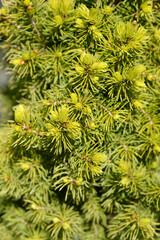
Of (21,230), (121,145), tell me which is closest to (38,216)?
(21,230)

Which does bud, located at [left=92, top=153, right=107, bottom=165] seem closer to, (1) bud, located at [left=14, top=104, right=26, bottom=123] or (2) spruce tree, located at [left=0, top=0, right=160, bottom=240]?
(2) spruce tree, located at [left=0, top=0, right=160, bottom=240]

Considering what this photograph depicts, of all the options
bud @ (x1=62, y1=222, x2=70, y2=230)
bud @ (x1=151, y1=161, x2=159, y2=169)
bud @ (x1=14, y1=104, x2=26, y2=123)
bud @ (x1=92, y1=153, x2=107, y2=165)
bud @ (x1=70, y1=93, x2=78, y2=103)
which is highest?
bud @ (x1=70, y1=93, x2=78, y2=103)

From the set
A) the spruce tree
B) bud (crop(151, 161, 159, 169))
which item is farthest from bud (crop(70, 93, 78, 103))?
bud (crop(151, 161, 159, 169))

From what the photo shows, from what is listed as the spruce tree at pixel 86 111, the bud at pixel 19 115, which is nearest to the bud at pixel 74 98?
the spruce tree at pixel 86 111

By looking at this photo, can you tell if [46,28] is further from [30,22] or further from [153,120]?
[153,120]

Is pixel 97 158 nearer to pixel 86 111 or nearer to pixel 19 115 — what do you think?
pixel 86 111

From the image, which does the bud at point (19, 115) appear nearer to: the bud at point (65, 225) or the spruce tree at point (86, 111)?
the spruce tree at point (86, 111)

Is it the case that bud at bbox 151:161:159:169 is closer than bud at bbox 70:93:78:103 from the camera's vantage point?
No

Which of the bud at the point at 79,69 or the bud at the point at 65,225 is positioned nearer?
the bud at the point at 79,69
